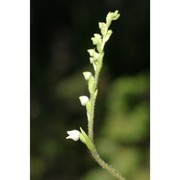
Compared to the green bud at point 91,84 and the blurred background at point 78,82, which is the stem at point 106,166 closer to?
the blurred background at point 78,82

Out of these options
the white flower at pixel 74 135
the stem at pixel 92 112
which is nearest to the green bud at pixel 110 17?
the stem at pixel 92 112

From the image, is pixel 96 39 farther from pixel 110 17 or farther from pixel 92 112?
pixel 92 112


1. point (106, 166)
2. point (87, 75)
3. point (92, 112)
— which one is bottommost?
point (106, 166)

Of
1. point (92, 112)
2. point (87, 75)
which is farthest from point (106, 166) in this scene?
point (87, 75)

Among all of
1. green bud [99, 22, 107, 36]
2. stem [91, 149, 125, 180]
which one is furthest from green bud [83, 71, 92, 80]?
stem [91, 149, 125, 180]

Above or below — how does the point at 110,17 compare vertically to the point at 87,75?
above

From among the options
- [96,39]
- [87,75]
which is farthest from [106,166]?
[96,39]
